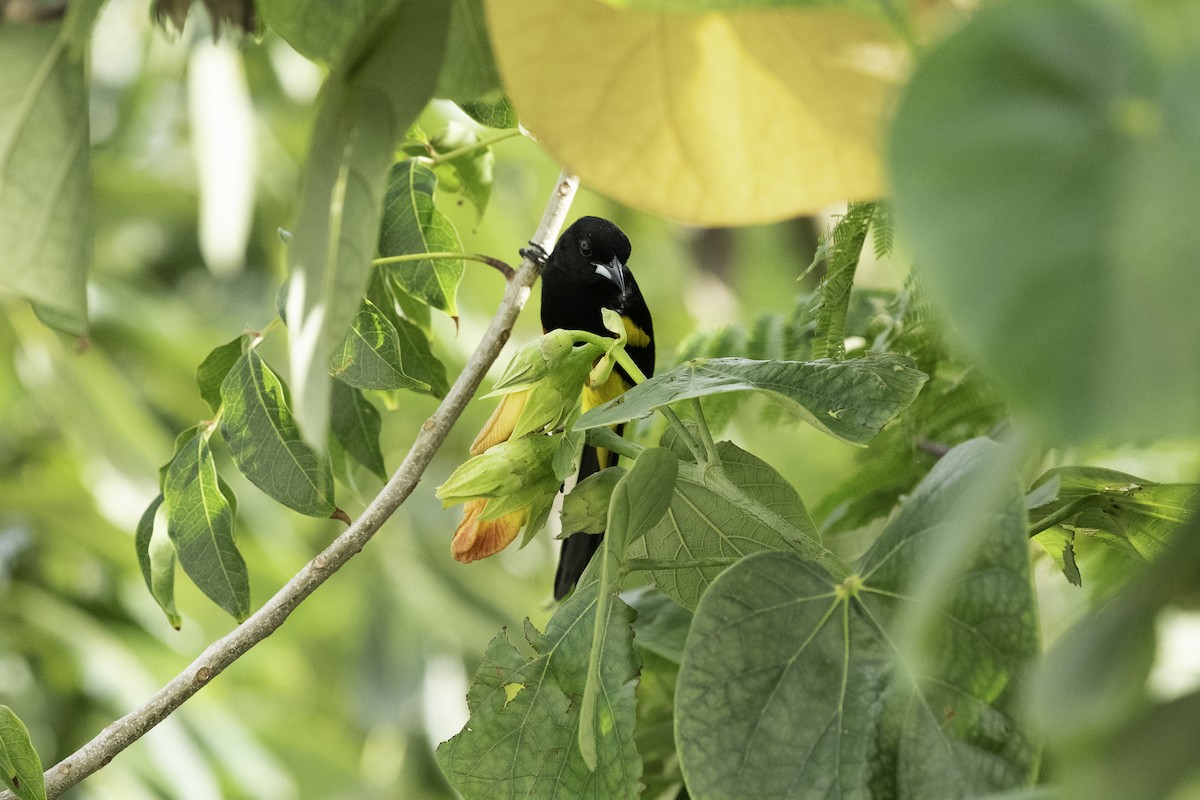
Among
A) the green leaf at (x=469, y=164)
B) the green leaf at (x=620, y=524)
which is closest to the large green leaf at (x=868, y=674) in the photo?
the green leaf at (x=620, y=524)

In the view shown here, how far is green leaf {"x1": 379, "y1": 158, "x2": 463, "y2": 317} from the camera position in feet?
1.61

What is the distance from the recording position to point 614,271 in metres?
0.99

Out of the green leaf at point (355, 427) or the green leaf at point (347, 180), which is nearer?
the green leaf at point (347, 180)

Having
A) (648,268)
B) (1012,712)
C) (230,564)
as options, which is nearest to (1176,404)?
(1012,712)

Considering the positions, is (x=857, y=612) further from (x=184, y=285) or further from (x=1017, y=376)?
(x=184, y=285)

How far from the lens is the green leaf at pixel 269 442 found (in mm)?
436

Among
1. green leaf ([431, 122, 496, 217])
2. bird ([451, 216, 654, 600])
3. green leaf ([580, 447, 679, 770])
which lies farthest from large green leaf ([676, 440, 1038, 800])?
bird ([451, 216, 654, 600])

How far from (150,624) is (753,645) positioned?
190cm

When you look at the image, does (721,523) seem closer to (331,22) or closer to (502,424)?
(502,424)

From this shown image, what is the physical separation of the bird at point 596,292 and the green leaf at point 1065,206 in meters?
0.73

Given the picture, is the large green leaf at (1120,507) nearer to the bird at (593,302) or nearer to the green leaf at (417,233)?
the green leaf at (417,233)

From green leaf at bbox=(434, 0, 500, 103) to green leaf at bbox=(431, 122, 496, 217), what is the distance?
283 millimetres

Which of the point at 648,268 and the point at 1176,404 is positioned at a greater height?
the point at 1176,404

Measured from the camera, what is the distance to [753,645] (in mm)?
293
